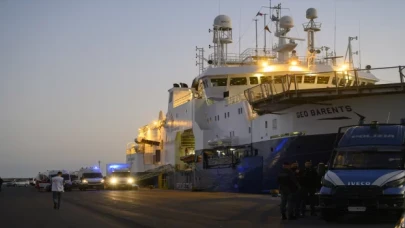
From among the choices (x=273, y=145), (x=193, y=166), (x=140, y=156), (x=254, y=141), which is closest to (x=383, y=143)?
(x=273, y=145)

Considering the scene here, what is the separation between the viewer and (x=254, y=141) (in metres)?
31.1

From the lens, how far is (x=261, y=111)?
2919cm

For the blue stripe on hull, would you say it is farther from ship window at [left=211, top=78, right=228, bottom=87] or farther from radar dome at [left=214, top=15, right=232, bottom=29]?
radar dome at [left=214, top=15, right=232, bottom=29]

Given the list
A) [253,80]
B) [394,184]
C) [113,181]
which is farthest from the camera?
[113,181]

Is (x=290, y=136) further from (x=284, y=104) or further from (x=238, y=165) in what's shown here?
(x=238, y=165)

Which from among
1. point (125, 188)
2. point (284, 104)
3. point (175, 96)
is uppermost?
point (175, 96)

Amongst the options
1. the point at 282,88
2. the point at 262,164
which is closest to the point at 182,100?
the point at 262,164

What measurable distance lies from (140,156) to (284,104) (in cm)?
3268

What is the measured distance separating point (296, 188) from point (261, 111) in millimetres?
13922

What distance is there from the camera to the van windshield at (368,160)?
14780mm

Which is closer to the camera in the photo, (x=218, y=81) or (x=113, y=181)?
(x=218, y=81)

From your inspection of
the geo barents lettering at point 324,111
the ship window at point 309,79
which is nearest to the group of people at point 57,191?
the geo barents lettering at point 324,111

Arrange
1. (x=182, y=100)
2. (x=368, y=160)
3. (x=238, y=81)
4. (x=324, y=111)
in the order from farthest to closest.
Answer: (x=182, y=100) < (x=238, y=81) < (x=324, y=111) < (x=368, y=160)

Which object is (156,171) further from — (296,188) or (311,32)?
(296,188)
